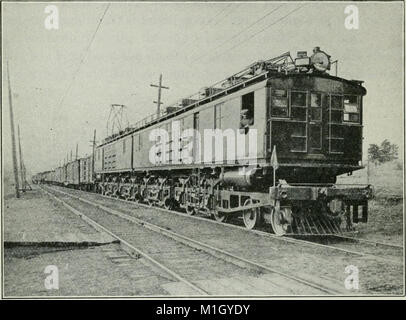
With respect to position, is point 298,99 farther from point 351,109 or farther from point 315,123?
point 351,109

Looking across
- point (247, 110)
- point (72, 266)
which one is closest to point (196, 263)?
point (72, 266)

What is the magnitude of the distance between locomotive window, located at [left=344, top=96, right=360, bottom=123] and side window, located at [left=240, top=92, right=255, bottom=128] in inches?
89.4

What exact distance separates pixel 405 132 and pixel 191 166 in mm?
7707

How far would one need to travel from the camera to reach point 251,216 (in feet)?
35.8

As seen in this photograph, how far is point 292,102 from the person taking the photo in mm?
9562

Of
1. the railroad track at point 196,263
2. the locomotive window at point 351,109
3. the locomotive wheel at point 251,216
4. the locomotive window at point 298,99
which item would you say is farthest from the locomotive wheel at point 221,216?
the locomotive window at point 351,109

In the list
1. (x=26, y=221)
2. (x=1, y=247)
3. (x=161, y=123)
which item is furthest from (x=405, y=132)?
(x=161, y=123)

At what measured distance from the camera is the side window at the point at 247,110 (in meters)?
10.2

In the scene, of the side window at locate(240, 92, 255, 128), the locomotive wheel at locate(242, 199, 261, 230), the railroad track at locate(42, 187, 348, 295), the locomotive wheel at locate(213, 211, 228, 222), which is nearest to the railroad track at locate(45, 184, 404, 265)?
the locomotive wheel at locate(242, 199, 261, 230)

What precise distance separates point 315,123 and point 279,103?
1.01 metres

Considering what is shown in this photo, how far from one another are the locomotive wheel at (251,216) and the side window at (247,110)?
6.76ft

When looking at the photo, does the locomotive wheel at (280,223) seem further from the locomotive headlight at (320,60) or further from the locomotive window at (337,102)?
the locomotive headlight at (320,60)

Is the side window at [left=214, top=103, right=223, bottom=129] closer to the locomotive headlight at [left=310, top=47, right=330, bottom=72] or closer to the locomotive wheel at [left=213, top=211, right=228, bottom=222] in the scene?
the locomotive wheel at [left=213, top=211, right=228, bottom=222]

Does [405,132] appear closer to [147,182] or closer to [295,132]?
[295,132]
